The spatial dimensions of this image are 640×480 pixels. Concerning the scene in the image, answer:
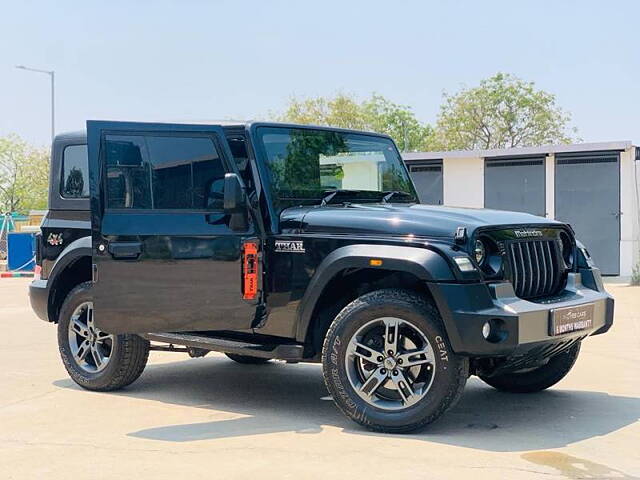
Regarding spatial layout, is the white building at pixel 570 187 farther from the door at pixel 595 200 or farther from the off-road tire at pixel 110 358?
the off-road tire at pixel 110 358

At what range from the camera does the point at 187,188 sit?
6348mm

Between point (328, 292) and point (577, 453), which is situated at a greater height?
point (328, 292)

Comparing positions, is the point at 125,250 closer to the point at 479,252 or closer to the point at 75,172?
the point at 75,172

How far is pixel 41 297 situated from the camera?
7488mm

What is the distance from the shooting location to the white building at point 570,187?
20469mm

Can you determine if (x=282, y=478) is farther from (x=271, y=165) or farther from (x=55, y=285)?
(x=55, y=285)

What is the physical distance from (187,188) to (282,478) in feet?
8.01

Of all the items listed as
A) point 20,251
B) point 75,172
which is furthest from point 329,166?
point 20,251

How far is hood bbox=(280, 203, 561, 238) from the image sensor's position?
559 cm

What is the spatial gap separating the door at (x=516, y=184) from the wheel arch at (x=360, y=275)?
15799 mm

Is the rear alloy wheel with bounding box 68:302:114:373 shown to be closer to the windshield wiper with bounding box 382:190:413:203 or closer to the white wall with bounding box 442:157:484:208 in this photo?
the windshield wiper with bounding box 382:190:413:203

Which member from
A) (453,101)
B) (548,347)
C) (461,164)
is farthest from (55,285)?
(453,101)

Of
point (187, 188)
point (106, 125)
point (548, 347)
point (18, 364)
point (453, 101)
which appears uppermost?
point (453, 101)

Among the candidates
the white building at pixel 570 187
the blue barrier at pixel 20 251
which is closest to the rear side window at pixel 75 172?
the white building at pixel 570 187
